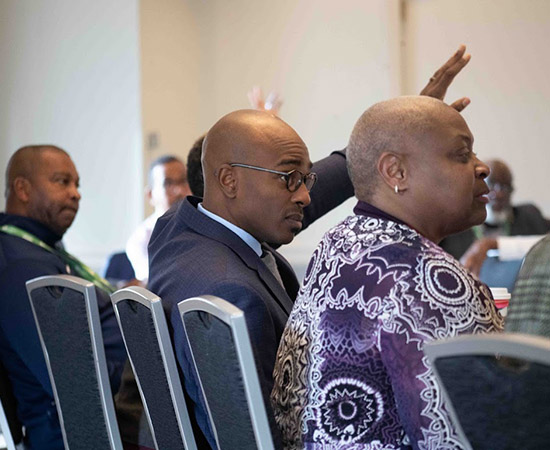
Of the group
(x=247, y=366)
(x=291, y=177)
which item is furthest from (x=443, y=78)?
(x=247, y=366)

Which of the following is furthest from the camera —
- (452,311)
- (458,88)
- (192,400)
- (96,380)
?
(458,88)

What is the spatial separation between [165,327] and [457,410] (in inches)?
33.9

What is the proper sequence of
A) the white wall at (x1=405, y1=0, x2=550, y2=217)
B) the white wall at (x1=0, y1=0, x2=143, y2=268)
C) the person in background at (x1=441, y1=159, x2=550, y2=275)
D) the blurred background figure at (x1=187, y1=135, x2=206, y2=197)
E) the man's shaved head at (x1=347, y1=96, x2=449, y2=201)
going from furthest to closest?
the white wall at (x1=0, y1=0, x2=143, y2=268) < the white wall at (x1=405, y1=0, x2=550, y2=217) < the person in background at (x1=441, y1=159, x2=550, y2=275) < the blurred background figure at (x1=187, y1=135, x2=206, y2=197) < the man's shaved head at (x1=347, y1=96, x2=449, y2=201)

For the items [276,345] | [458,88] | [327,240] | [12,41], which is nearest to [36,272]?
[276,345]

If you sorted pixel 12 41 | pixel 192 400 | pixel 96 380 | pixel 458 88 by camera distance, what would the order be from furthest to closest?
pixel 12 41
pixel 458 88
pixel 96 380
pixel 192 400

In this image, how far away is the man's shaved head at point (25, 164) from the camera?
328 cm

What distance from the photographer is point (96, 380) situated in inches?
83.3

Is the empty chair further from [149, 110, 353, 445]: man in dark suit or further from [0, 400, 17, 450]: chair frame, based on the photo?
[149, 110, 353, 445]: man in dark suit

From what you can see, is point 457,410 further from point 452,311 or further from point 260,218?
point 260,218

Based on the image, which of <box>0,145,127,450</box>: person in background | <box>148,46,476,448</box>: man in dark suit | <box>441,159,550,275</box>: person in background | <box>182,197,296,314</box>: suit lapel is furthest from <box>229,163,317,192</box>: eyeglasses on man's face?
<box>441,159,550,275</box>: person in background

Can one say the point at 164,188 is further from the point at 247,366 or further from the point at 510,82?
the point at 247,366

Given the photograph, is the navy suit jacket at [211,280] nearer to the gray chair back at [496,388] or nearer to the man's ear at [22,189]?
the gray chair back at [496,388]

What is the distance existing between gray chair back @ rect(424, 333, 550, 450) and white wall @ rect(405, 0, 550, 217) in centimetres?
442

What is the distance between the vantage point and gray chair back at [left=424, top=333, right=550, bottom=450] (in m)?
0.96
